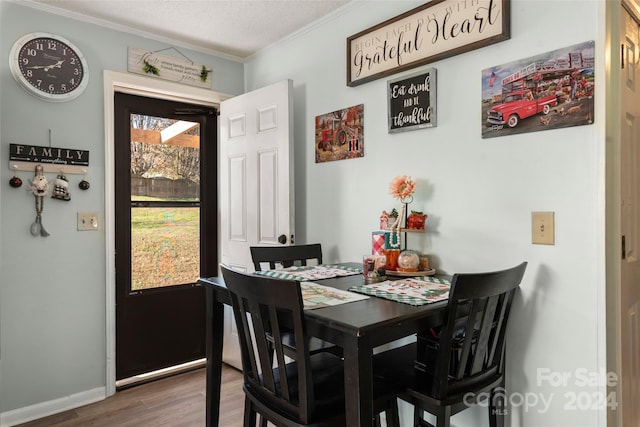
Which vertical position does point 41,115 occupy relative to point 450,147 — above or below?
above

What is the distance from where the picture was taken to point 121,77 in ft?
8.57

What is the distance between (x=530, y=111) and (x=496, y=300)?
760 millimetres

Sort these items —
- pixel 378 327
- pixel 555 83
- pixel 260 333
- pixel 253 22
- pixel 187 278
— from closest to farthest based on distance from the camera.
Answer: pixel 378 327 < pixel 260 333 < pixel 555 83 < pixel 253 22 < pixel 187 278

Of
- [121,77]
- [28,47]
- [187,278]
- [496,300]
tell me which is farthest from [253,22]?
[496,300]

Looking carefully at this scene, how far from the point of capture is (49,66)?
2.35m

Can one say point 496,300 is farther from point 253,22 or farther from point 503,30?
point 253,22

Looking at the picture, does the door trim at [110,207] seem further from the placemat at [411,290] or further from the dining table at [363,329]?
the dining table at [363,329]

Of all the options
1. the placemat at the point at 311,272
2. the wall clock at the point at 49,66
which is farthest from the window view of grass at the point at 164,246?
the placemat at the point at 311,272

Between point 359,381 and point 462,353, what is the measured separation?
41 centimetres

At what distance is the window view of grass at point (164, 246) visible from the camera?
2.86m

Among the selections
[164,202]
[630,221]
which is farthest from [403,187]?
[164,202]

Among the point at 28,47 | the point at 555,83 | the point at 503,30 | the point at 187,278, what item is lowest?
the point at 187,278

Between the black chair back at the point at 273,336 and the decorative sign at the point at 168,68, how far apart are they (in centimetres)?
194

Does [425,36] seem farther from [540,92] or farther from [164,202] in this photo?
[164,202]
